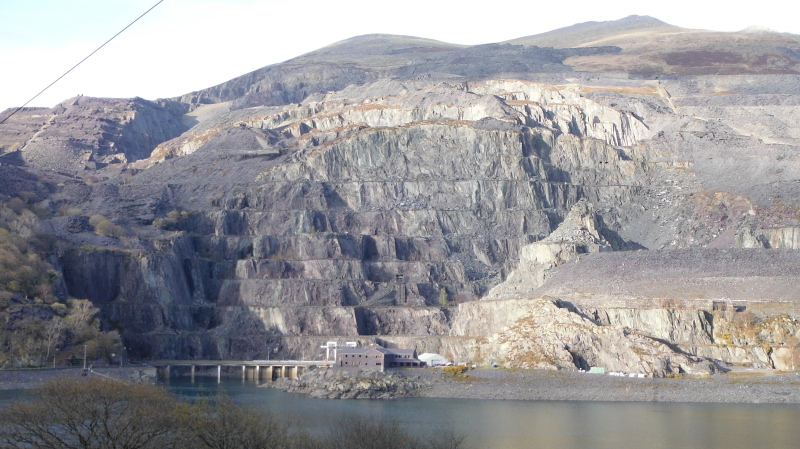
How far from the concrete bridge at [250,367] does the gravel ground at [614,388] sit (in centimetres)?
1953

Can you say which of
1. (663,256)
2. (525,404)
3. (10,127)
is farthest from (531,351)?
(10,127)

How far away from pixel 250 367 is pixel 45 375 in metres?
26.5

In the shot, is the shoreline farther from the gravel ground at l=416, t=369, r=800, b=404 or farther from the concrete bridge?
the concrete bridge

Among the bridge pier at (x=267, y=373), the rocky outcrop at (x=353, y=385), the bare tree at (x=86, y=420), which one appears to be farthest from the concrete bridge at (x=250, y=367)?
the bare tree at (x=86, y=420)

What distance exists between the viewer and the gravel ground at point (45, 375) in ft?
247

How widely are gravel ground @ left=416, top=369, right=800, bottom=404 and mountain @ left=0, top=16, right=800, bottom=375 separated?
2.73 m

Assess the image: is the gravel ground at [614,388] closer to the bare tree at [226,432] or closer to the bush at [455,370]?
the bush at [455,370]

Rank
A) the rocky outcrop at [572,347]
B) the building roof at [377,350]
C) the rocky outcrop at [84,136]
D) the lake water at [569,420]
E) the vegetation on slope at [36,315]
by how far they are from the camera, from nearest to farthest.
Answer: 1. the lake water at [569,420]
2. the vegetation on slope at [36,315]
3. the rocky outcrop at [572,347]
4. the building roof at [377,350]
5. the rocky outcrop at [84,136]

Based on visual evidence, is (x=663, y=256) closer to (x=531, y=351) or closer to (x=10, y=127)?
(x=531, y=351)

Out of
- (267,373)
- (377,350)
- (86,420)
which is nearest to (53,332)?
(267,373)

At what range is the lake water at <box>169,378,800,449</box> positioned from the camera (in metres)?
59.4

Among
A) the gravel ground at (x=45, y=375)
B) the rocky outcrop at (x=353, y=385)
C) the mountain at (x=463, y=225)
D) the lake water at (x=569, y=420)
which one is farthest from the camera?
the mountain at (x=463, y=225)

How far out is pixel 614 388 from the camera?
79.5m

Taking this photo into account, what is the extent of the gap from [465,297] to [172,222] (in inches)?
1196
